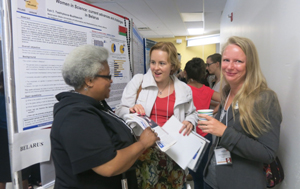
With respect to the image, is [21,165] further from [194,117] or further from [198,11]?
[198,11]

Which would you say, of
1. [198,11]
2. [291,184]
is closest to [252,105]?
[291,184]

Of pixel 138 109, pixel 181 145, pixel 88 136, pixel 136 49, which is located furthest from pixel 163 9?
pixel 88 136

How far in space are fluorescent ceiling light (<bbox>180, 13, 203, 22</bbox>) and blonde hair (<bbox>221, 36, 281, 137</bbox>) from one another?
587cm

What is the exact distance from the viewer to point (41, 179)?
1.39 metres

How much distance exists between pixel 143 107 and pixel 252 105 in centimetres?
84

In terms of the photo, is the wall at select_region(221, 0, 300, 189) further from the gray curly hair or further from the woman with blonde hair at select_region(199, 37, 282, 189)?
the gray curly hair

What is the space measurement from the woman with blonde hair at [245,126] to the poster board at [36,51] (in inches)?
42.7

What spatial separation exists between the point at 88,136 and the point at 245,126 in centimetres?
85

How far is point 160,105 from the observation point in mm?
1653

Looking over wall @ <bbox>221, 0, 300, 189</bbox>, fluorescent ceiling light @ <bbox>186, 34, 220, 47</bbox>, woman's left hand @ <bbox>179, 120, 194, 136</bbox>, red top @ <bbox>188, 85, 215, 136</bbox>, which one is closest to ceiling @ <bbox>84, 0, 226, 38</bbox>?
fluorescent ceiling light @ <bbox>186, 34, 220, 47</bbox>

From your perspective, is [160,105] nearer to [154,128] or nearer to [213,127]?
[154,128]

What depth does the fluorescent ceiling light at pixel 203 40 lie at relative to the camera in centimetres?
947

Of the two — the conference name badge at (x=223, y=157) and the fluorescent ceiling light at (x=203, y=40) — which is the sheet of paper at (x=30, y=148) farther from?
the fluorescent ceiling light at (x=203, y=40)

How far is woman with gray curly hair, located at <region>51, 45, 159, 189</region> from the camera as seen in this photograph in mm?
881
